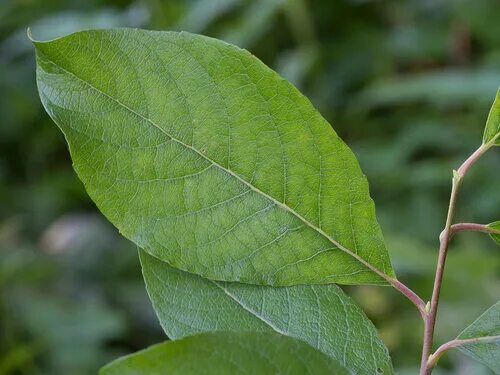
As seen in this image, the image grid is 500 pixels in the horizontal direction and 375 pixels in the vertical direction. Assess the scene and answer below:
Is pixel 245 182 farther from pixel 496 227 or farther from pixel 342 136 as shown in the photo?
pixel 342 136

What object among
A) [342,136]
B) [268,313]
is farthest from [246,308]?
[342,136]

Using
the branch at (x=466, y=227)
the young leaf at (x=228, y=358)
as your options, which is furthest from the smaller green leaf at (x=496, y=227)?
the young leaf at (x=228, y=358)

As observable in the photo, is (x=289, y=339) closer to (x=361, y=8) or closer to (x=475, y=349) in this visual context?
(x=475, y=349)

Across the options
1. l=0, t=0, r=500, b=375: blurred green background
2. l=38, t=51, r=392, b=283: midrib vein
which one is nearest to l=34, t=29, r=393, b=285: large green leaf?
l=38, t=51, r=392, b=283: midrib vein

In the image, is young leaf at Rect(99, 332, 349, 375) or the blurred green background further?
the blurred green background

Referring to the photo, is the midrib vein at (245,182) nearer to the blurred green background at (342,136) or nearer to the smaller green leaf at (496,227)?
the smaller green leaf at (496,227)

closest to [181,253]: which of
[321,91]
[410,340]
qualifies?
[410,340]

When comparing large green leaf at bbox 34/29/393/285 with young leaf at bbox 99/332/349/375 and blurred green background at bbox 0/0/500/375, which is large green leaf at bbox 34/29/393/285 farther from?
blurred green background at bbox 0/0/500/375
